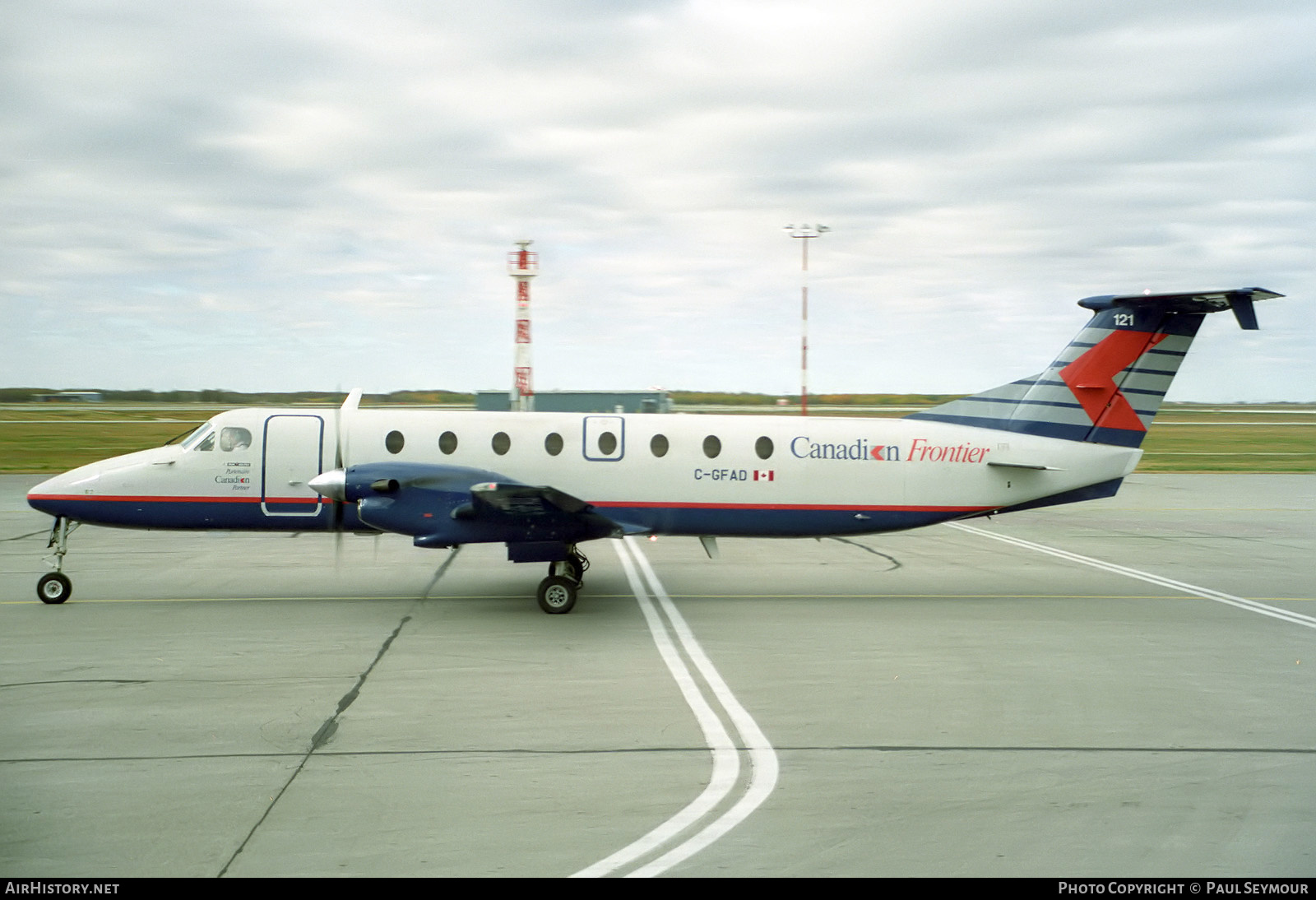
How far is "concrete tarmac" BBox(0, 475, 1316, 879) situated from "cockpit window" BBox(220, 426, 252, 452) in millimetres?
2124

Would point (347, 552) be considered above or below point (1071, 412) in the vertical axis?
below

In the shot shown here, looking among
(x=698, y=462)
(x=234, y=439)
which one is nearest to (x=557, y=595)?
(x=698, y=462)

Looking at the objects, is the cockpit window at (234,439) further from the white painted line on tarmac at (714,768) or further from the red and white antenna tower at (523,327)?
the red and white antenna tower at (523,327)

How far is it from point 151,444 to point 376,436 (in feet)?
113

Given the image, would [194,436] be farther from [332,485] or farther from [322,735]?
[322,735]

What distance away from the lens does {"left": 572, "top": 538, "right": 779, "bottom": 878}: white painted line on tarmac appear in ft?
17.8

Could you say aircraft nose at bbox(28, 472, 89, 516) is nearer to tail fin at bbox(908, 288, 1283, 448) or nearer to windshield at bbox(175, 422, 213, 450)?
windshield at bbox(175, 422, 213, 450)

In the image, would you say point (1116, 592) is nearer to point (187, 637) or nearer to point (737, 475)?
point (737, 475)

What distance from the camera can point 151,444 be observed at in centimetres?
4194

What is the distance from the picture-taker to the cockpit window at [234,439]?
1316cm

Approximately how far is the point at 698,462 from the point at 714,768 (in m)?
6.79

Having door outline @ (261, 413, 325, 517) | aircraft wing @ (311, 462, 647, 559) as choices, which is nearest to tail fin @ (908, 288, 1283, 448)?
aircraft wing @ (311, 462, 647, 559)

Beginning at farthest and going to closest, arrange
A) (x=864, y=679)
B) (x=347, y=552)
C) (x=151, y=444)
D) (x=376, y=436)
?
1. (x=151, y=444)
2. (x=347, y=552)
3. (x=376, y=436)
4. (x=864, y=679)
